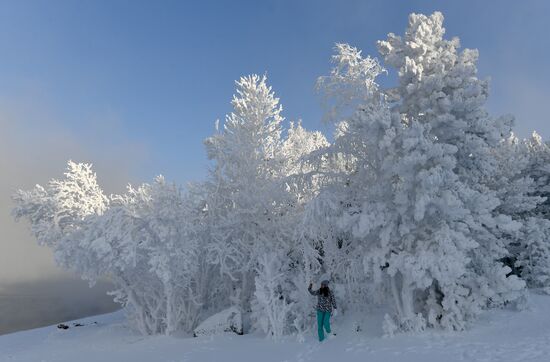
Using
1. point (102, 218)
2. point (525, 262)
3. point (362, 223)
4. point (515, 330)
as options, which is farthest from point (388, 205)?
point (102, 218)

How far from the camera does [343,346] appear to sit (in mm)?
12070

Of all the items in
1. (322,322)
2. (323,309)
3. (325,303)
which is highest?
(325,303)

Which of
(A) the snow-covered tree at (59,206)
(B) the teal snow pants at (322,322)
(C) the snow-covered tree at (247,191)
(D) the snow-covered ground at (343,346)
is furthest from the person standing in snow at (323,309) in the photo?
(A) the snow-covered tree at (59,206)

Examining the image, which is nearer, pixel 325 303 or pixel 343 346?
pixel 343 346

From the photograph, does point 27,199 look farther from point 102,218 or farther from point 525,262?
point 525,262

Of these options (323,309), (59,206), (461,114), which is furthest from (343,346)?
(59,206)

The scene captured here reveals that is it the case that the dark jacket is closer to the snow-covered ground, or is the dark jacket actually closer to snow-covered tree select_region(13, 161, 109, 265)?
the snow-covered ground

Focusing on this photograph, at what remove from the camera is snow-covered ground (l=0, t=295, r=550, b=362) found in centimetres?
998

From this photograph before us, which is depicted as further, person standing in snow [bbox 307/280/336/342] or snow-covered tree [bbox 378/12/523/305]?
person standing in snow [bbox 307/280/336/342]

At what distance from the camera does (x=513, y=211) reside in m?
19.2

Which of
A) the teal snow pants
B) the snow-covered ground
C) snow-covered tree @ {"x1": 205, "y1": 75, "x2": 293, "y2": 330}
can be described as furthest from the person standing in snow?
snow-covered tree @ {"x1": 205, "y1": 75, "x2": 293, "y2": 330}

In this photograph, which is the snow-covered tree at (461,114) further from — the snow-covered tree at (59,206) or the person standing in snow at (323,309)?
the snow-covered tree at (59,206)

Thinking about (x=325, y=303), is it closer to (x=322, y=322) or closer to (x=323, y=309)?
(x=323, y=309)

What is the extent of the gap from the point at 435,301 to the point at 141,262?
34.1 ft
